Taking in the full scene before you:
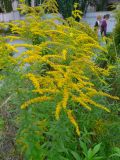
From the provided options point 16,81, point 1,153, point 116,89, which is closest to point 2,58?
point 16,81

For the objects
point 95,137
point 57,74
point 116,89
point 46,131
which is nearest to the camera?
point 57,74

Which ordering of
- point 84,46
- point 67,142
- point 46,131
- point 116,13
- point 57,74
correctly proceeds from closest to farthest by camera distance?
1. point 57,74
2. point 46,131
3. point 67,142
4. point 84,46
5. point 116,13

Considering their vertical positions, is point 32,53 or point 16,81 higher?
point 32,53

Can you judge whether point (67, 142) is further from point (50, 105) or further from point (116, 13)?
point (116, 13)

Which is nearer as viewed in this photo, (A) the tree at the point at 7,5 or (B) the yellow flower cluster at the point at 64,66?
(B) the yellow flower cluster at the point at 64,66

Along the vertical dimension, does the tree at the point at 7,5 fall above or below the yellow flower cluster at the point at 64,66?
below

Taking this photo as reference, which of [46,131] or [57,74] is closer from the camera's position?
[57,74]

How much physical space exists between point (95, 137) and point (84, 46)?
2.73ft

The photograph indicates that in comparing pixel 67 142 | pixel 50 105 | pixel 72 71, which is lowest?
pixel 67 142

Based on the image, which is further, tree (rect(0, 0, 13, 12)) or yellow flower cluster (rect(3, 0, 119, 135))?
tree (rect(0, 0, 13, 12))

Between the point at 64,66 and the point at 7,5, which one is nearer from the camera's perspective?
the point at 64,66

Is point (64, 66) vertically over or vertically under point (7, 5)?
over

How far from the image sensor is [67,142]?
3.04 m

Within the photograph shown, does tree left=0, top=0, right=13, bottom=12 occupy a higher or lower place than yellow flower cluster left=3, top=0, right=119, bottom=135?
lower
